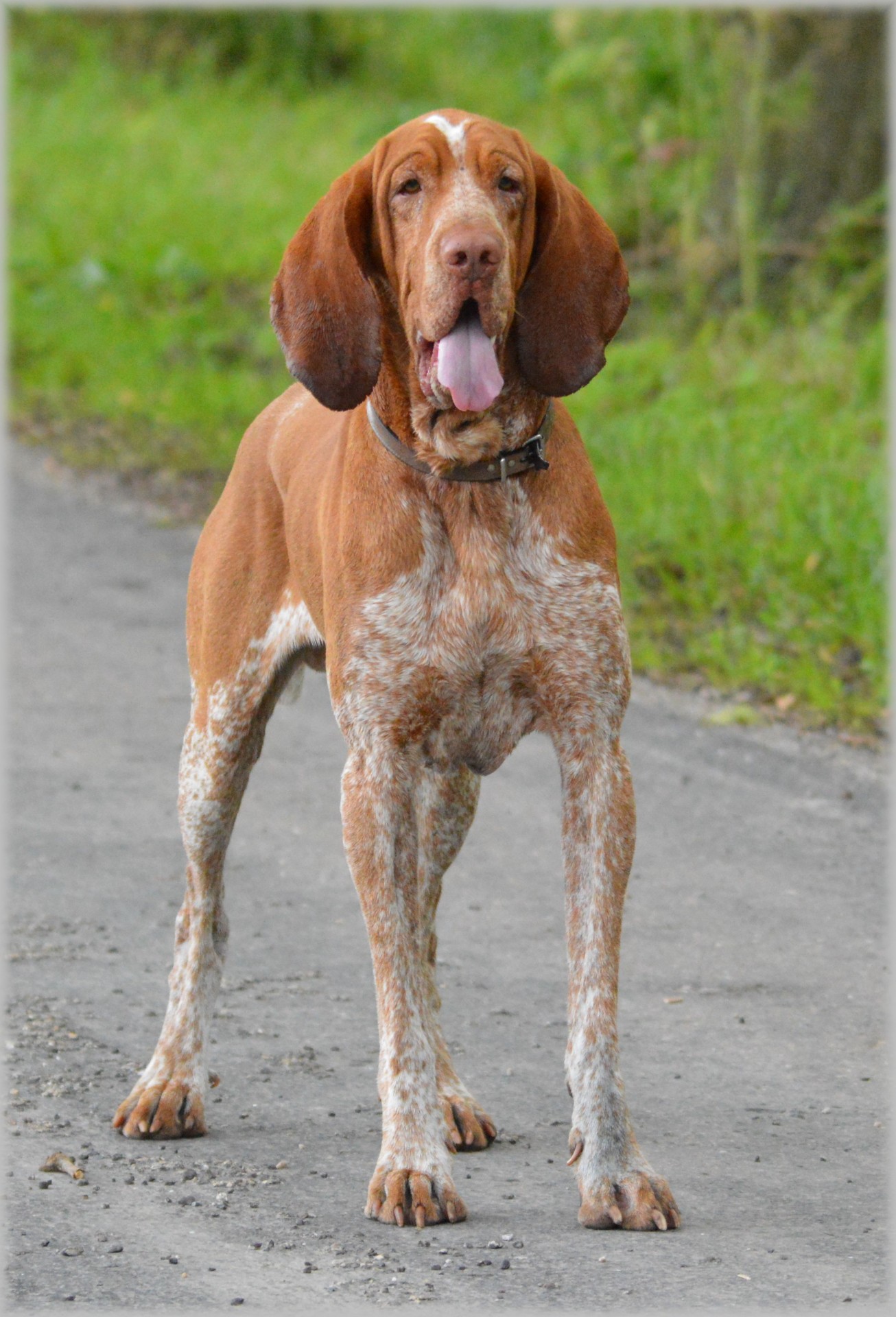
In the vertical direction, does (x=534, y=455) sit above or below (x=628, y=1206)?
above

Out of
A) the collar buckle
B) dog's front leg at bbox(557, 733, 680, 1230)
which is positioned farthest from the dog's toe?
the collar buckle

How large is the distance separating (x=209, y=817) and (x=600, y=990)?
1224 millimetres

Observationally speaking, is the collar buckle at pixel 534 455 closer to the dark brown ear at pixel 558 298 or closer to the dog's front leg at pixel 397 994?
the dark brown ear at pixel 558 298

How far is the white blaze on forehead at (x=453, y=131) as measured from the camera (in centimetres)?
407

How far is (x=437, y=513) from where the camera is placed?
424 cm

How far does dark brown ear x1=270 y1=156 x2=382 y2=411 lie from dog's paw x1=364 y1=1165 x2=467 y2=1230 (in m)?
1.60

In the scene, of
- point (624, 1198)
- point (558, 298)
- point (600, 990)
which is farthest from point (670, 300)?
point (624, 1198)

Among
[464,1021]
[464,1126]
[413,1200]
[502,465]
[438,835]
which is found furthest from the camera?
[464,1021]

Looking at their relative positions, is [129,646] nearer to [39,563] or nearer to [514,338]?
[39,563]

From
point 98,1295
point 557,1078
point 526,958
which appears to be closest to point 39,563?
point 526,958

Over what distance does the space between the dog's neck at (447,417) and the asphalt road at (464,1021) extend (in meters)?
1.52

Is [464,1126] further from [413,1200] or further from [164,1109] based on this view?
[164,1109]

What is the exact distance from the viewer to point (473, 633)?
13.6 feet

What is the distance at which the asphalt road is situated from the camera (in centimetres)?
385
